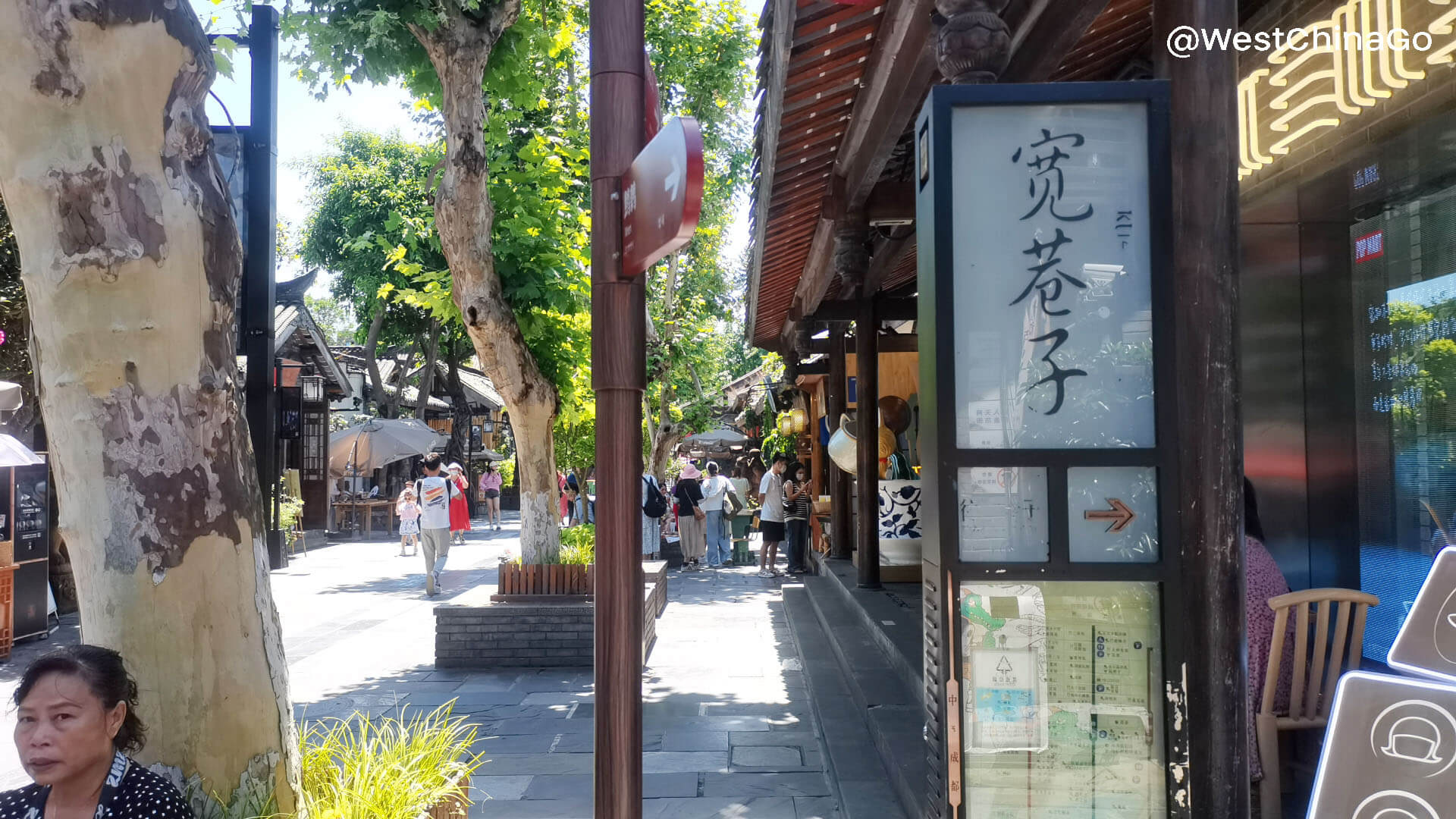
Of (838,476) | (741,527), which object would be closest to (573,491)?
(741,527)

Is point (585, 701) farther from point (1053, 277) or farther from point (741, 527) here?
point (741, 527)

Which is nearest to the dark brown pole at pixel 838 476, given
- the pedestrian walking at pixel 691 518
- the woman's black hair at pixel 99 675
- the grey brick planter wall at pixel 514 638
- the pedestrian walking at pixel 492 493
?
the pedestrian walking at pixel 691 518

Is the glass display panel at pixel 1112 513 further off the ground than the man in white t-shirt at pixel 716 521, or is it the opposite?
the glass display panel at pixel 1112 513

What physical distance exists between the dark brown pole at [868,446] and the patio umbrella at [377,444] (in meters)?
15.3

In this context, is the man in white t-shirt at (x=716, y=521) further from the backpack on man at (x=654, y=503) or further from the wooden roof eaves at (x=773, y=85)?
the wooden roof eaves at (x=773, y=85)

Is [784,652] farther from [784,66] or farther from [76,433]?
[76,433]

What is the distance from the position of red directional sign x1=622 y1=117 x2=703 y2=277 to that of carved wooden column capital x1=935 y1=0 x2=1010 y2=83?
175cm

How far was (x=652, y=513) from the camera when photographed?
13188 millimetres

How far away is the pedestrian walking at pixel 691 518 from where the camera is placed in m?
15.9

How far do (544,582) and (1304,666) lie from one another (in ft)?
19.9

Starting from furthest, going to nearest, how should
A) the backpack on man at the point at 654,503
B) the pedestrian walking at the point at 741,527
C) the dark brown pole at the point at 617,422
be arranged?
1. the pedestrian walking at the point at 741,527
2. the backpack on man at the point at 654,503
3. the dark brown pole at the point at 617,422

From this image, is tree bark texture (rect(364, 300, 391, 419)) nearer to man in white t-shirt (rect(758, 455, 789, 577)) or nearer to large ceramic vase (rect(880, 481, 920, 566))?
man in white t-shirt (rect(758, 455, 789, 577))

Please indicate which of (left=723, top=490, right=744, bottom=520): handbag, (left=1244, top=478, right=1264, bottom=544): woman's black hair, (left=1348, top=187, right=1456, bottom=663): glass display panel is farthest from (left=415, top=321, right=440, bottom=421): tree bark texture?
(left=1244, top=478, right=1264, bottom=544): woman's black hair

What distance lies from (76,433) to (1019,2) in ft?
12.9
